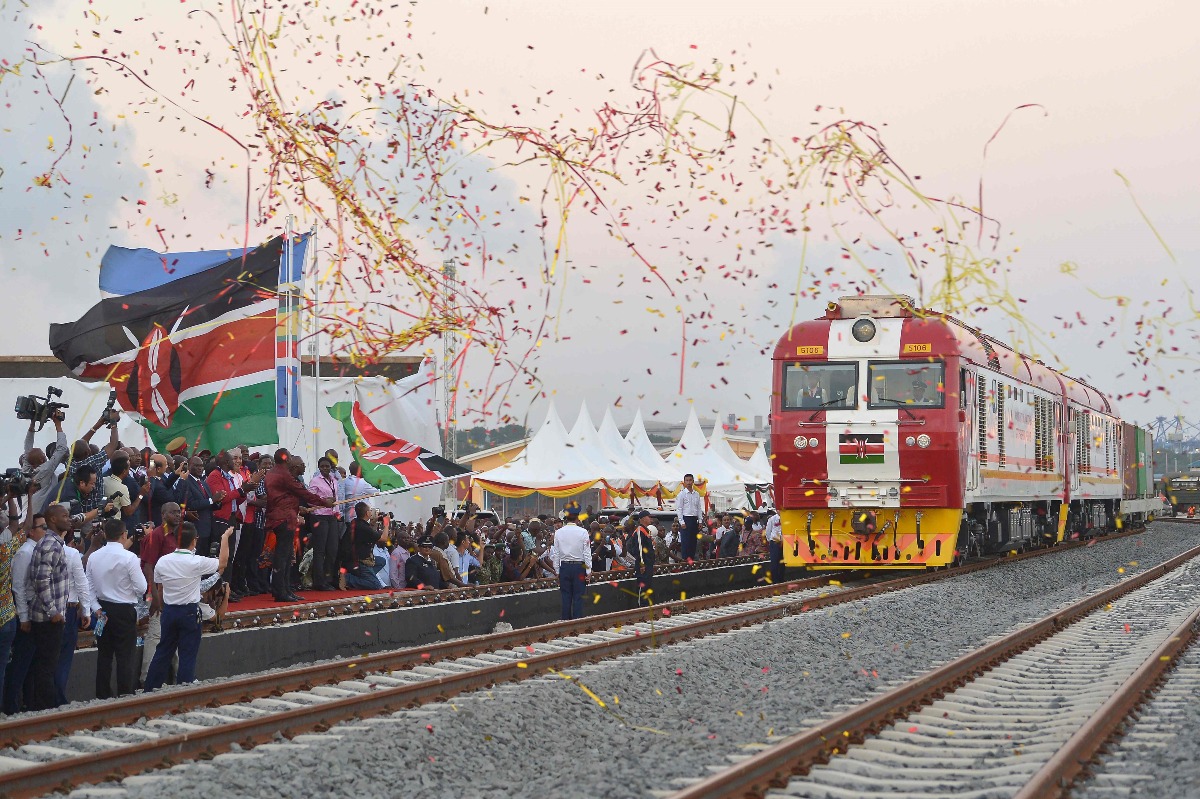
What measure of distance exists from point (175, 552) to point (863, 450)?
10.7 meters

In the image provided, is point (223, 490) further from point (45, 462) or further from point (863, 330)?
point (863, 330)

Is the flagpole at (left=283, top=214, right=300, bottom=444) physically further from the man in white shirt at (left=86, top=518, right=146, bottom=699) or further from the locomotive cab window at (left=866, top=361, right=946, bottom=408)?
the locomotive cab window at (left=866, top=361, right=946, bottom=408)

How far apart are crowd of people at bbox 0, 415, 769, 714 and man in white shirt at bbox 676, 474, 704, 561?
3.19m

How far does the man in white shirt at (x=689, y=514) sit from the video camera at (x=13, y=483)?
44.8ft

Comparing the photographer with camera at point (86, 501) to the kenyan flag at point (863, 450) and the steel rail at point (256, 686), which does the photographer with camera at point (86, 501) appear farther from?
the kenyan flag at point (863, 450)

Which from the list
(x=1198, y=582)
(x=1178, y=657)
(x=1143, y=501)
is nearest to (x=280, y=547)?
(x=1178, y=657)

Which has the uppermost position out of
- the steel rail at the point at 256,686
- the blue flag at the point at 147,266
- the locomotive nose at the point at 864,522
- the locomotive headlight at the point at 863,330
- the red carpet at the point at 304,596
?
the blue flag at the point at 147,266

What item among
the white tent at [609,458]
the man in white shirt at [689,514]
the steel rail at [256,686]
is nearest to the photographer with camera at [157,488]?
the steel rail at [256,686]

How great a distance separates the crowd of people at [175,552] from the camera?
32.6 feet

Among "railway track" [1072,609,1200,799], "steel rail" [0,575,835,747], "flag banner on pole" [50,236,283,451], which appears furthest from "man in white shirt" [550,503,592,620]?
"railway track" [1072,609,1200,799]

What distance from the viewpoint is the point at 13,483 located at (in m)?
10.0

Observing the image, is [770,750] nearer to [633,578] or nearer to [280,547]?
[280,547]

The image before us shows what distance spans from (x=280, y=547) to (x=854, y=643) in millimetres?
6518

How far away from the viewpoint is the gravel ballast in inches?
290
